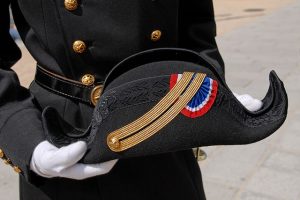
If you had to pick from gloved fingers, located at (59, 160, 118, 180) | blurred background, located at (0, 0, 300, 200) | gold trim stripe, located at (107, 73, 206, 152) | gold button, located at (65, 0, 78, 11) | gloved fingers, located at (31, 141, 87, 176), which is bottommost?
blurred background, located at (0, 0, 300, 200)

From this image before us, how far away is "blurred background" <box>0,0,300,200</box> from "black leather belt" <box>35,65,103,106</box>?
5.51 feet

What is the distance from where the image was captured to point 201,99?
82 cm

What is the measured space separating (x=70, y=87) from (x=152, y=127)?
0.97 feet

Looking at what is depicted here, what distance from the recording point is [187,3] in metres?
1.15

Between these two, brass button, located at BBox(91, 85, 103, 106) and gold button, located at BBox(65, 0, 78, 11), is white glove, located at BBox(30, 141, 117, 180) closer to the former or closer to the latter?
brass button, located at BBox(91, 85, 103, 106)

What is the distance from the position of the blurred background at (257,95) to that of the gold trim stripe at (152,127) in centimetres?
181

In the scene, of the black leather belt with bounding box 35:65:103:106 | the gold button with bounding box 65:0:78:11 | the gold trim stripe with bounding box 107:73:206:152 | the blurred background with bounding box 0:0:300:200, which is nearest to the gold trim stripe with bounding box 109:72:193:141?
the gold trim stripe with bounding box 107:73:206:152

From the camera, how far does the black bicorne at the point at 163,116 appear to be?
2.64 feet

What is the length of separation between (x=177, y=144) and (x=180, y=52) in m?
0.19

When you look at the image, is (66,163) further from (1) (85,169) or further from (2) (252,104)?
(2) (252,104)

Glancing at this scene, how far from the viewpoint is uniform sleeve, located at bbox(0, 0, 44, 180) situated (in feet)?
3.01

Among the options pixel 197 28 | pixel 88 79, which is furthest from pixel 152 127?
pixel 197 28

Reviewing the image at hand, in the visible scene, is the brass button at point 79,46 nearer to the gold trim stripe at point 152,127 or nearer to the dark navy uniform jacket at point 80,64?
the dark navy uniform jacket at point 80,64

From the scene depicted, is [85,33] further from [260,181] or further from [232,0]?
[232,0]
